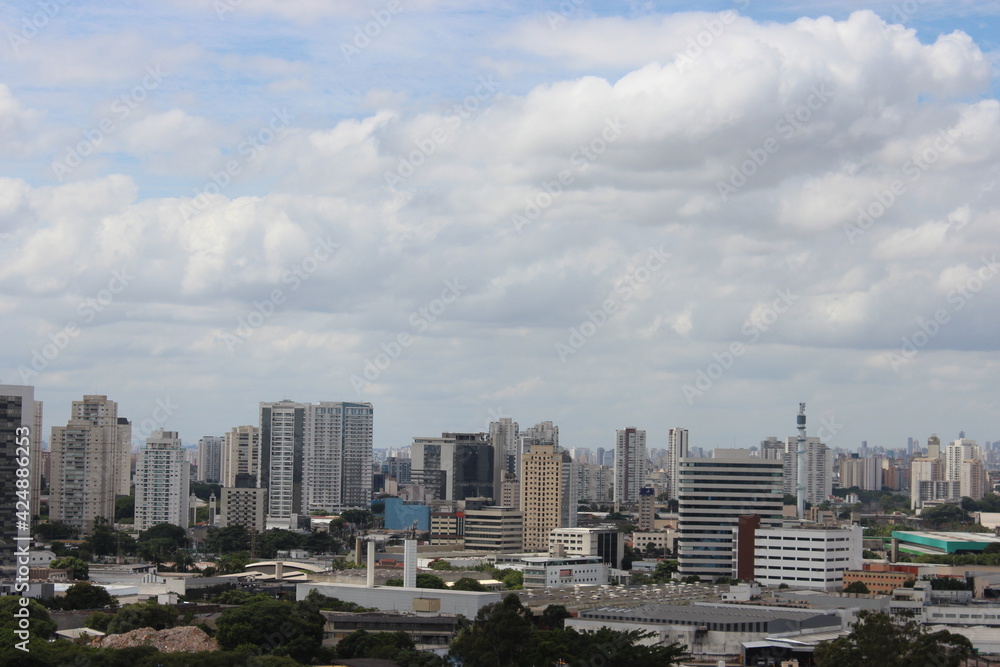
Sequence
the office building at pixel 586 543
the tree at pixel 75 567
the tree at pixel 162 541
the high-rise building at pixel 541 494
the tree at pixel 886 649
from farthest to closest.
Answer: the high-rise building at pixel 541 494
the tree at pixel 162 541
the office building at pixel 586 543
the tree at pixel 75 567
the tree at pixel 886 649

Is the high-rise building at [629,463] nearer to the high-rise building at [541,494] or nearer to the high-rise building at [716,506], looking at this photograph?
the high-rise building at [541,494]

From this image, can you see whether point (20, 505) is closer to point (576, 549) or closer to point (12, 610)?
point (12, 610)

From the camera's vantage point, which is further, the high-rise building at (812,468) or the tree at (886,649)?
the high-rise building at (812,468)

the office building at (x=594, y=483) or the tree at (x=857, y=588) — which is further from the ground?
the office building at (x=594, y=483)

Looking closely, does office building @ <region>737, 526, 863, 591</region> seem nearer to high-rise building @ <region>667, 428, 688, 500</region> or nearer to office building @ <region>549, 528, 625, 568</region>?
Result: office building @ <region>549, 528, 625, 568</region>

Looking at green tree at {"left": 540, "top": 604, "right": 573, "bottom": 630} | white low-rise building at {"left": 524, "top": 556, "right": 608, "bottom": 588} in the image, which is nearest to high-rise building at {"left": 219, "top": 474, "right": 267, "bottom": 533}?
white low-rise building at {"left": 524, "top": 556, "right": 608, "bottom": 588}

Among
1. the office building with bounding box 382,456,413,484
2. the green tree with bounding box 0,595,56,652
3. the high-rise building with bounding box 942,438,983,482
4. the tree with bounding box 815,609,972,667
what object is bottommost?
the green tree with bounding box 0,595,56,652

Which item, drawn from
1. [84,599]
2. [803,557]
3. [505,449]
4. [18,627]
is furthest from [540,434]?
[18,627]

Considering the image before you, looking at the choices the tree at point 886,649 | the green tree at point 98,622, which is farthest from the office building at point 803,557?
the tree at point 886,649
